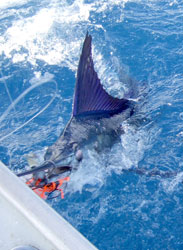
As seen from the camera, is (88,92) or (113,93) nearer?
(88,92)

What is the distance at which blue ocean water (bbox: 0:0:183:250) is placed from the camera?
3109 millimetres

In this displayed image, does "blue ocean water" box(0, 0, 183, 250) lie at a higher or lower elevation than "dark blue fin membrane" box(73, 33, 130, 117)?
lower

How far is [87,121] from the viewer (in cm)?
339

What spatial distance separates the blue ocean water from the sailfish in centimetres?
16

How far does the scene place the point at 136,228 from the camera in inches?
119

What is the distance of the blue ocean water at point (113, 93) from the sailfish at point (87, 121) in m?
0.16

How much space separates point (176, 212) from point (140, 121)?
1.30m

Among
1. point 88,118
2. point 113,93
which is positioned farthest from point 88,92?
point 113,93

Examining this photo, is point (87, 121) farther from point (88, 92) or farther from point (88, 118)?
point (88, 92)

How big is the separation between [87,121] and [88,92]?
12.8 inches

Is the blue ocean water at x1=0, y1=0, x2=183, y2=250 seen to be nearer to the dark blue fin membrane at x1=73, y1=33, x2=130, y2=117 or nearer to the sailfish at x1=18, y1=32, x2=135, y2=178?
the sailfish at x1=18, y1=32, x2=135, y2=178

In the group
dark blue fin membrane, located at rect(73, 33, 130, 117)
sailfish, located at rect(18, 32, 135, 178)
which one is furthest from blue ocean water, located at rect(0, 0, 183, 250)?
dark blue fin membrane, located at rect(73, 33, 130, 117)

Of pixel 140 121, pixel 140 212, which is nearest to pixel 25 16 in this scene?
pixel 140 121

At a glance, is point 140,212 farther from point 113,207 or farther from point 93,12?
point 93,12
